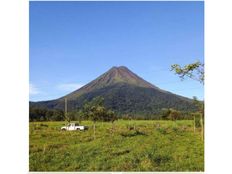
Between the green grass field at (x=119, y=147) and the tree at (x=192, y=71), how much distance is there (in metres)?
0.41

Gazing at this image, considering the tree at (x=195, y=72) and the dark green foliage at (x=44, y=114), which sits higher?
the tree at (x=195, y=72)

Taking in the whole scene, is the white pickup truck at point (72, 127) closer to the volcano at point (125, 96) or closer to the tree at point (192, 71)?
the volcano at point (125, 96)

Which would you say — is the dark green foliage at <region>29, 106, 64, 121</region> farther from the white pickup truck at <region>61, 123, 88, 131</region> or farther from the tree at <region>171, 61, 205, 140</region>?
the tree at <region>171, 61, 205, 140</region>

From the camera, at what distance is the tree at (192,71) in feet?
11.1

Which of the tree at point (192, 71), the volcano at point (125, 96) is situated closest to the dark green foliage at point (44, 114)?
the volcano at point (125, 96)

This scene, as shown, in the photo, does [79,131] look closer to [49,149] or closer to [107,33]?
[49,149]

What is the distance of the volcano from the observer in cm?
345

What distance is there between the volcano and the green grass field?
14cm

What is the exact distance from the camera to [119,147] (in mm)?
3490

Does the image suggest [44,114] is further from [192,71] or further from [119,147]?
[192,71]

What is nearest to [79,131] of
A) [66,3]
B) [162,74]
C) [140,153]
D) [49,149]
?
[49,149]

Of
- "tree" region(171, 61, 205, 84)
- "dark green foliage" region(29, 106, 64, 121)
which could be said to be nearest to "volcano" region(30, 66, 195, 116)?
"dark green foliage" region(29, 106, 64, 121)

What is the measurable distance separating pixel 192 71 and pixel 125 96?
614 mm
